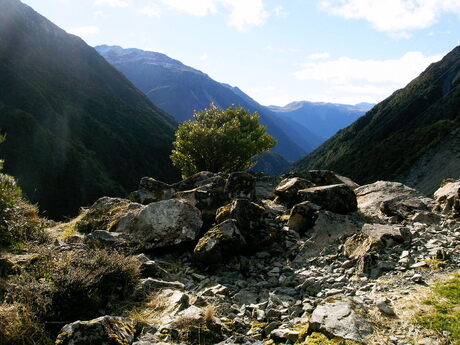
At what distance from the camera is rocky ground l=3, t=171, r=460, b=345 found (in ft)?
21.4

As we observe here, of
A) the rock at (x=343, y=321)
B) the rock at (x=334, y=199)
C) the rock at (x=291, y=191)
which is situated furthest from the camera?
the rock at (x=291, y=191)

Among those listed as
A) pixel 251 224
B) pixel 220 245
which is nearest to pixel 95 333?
pixel 220 245

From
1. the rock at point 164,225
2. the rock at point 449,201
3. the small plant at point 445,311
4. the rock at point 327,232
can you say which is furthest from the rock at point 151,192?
the small plant at point 445,311

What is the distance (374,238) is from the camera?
408 inches

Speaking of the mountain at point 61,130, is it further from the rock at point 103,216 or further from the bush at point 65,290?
the bush at point 65,290

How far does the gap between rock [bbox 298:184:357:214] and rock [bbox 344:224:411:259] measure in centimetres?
311

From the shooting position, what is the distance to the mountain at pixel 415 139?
82019mm

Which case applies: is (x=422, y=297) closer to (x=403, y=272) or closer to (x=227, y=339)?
(x=403, y=272)

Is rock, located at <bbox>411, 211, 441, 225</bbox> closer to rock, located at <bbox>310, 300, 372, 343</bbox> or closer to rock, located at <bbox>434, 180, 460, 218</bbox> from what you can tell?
rock, located at <bbox>434, 180, 460, 218</bbox>

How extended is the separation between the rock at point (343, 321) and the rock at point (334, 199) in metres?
7.27

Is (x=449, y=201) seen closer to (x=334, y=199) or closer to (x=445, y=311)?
(x=334, y=199)

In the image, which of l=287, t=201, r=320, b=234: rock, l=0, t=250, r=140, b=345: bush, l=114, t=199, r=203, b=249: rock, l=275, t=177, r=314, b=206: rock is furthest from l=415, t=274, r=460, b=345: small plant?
l=275, t=177, r=314, b=206: rock

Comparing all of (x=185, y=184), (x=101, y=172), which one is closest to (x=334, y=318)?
(x=185, y=184)

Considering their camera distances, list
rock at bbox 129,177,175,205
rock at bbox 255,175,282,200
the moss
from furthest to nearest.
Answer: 1. rock at bbox 255,175,282,200
2. rock at bbox 129,177,175,205
3. the moss
